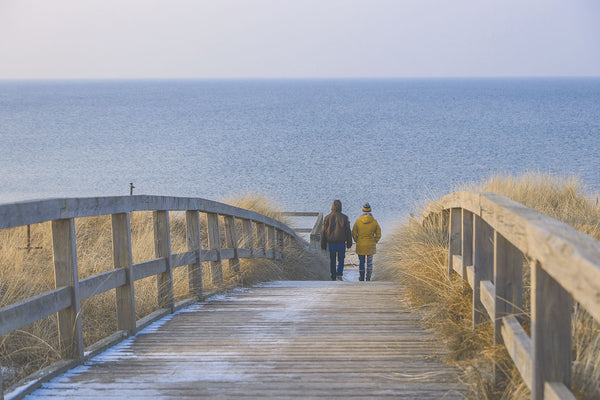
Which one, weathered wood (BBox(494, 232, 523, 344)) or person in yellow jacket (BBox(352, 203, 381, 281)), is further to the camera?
person in yellow jacket (BBox(352, 203, 381, 281))

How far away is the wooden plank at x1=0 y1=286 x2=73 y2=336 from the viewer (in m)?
3.45

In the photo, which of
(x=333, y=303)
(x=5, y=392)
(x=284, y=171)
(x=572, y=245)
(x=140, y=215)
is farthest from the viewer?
(x=284, y=171)

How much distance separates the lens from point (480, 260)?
14.1 ft

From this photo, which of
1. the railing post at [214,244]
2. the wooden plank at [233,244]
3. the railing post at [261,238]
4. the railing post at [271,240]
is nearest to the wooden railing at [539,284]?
the railing post at [214,244]

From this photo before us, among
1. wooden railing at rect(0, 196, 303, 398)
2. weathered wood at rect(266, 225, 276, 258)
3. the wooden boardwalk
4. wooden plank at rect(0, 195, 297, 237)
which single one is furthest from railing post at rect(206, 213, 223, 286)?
weathered wood at rect(266, 225, 276, 258)

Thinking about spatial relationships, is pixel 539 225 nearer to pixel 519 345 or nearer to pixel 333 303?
pixel 519 345

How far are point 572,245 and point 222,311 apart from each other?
4473mm

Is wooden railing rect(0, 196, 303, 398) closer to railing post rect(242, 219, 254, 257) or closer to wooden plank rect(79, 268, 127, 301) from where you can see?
wooden plank rect(79, 268, 127, 301)

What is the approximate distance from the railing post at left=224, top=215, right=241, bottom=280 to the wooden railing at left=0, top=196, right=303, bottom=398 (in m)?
0.91

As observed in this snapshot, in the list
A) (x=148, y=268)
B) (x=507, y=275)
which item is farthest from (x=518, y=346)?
(x=148, y=268)

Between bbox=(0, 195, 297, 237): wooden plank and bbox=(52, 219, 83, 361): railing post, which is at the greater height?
bbox=(0, 195, 297, 237): wooden plank

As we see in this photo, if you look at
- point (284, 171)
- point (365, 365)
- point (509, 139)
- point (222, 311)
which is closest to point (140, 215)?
point (222, 311)

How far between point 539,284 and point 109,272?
10.4ft

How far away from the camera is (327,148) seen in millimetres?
56562
